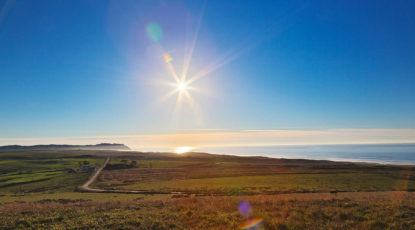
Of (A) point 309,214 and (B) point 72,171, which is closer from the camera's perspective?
(A) point 309,214

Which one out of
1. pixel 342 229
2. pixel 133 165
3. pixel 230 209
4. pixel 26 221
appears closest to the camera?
pixel 342 229

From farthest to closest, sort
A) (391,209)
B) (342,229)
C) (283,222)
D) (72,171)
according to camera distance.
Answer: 1. (72,171)
2. (391,209)
3. (283,222)
4. (342,229)

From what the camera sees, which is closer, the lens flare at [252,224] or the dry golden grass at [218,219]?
the lens flare at [252,224]

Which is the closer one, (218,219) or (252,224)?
(252,224)

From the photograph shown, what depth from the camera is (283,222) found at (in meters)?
12.9

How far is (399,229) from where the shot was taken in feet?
38.8

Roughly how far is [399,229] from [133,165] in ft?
324

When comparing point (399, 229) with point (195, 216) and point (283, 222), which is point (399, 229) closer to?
point (283, 222)

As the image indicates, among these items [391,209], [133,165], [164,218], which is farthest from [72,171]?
[391,209]

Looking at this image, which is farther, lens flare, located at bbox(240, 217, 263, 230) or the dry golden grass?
the dry golden grass

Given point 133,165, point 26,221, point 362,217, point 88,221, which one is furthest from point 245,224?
point 133,165

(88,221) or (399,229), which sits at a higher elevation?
(399,229)

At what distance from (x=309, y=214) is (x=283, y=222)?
331cm

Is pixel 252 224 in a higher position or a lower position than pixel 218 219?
higher
